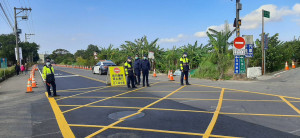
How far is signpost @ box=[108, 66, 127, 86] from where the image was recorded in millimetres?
13227

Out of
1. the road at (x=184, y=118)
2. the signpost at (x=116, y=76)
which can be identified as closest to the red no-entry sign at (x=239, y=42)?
the road at (x=184, y=118)

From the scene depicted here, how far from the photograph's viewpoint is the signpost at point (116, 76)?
43.4 ft

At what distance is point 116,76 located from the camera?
44.1 feet

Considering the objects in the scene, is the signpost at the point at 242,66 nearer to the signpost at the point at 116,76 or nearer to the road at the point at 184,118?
the road at the point at 184,118

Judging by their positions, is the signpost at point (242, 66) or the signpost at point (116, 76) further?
the signpost at point (242, 66)

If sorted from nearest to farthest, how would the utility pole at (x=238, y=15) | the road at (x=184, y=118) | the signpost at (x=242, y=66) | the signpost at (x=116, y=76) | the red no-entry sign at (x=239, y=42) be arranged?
the road at (x=184, y=118) → the signpost at (x=116, y=76) → the red no-entry sign at (x=239, y=42) → the utility pole at (x=238, y=15) → the signpost at (x=242, y=66)

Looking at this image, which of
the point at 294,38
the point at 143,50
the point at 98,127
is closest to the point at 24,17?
the point at 143,50

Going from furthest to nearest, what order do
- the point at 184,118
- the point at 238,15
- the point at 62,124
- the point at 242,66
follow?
the point at 242,66
the point at 238,15
the point at 184,118
the point at 62,124

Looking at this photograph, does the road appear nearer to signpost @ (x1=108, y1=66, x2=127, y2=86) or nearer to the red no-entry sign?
signpost @ (x1=108, y1=66, x2=127, y2=86)

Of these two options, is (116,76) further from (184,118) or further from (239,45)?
(184,118)

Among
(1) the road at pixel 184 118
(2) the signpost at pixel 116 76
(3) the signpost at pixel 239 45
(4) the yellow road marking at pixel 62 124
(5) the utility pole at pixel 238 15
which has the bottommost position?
(4) the yellow road marking at pixel 62 124

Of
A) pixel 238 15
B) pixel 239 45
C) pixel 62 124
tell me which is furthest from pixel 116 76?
pixel 238 15

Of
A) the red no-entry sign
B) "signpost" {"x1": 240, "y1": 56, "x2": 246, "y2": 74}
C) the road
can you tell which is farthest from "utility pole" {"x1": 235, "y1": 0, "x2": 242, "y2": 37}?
the road

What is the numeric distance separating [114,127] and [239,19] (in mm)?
12209
